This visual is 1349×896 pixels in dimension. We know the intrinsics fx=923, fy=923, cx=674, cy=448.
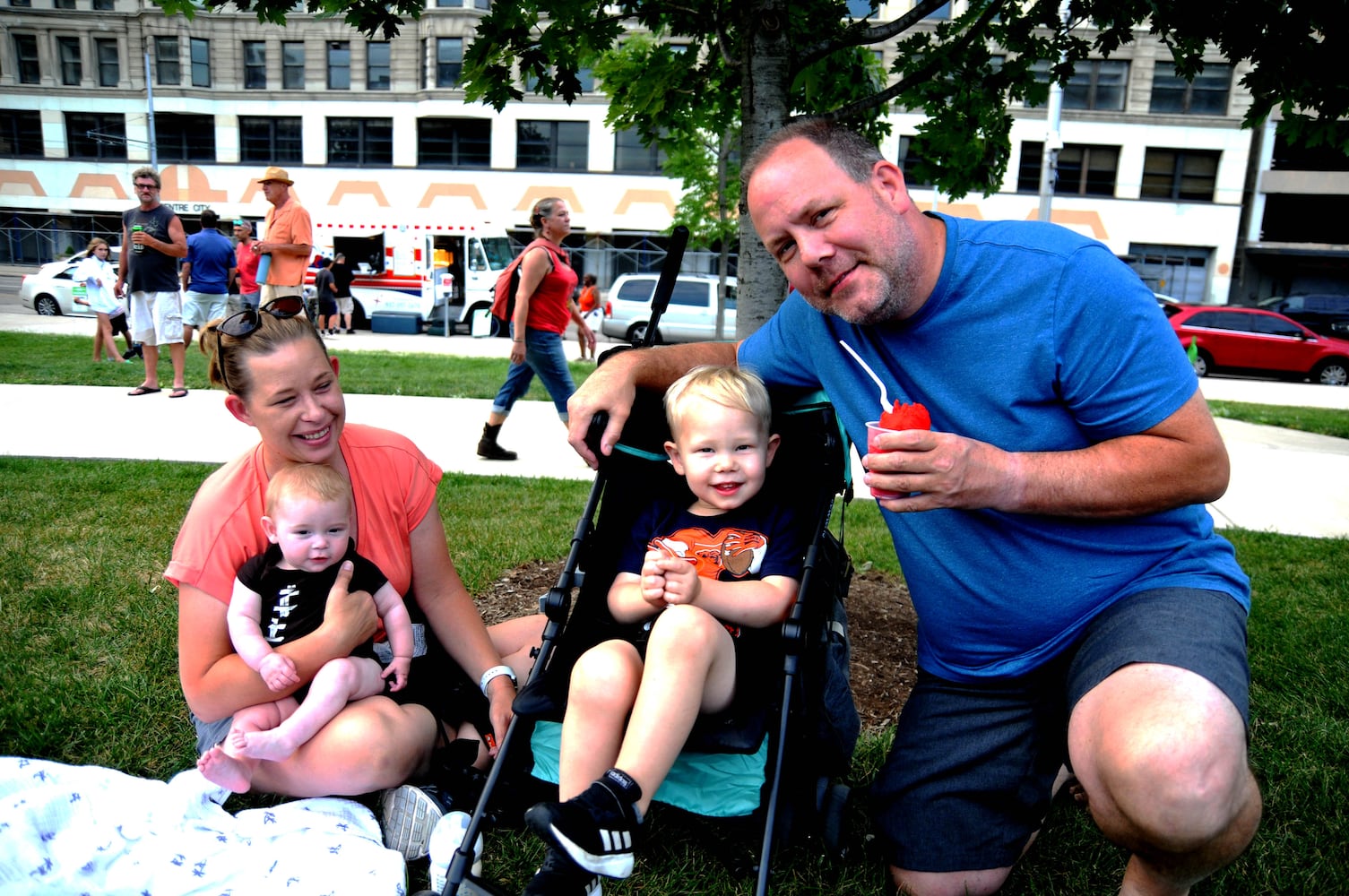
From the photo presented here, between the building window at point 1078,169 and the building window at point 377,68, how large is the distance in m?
24.3

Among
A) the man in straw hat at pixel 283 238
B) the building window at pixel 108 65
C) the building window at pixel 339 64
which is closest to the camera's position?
the man in straw hat at pixel 283 238

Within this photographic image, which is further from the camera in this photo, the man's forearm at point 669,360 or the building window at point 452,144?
the building window at point 452,144

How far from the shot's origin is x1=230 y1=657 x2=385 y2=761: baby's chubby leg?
A: 7.61ft

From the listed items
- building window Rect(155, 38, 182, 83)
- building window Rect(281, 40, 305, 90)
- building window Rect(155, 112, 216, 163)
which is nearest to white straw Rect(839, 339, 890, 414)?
building window Rect(281, 40, 305, 90)

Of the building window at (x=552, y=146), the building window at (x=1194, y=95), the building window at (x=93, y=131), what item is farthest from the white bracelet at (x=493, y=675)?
the building window at (x=93, y=131)

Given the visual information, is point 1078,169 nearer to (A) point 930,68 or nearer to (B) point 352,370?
(B) point 352,370

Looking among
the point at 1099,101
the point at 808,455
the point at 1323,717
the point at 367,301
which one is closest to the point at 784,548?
the point at 808,455

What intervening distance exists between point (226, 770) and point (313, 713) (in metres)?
0.26

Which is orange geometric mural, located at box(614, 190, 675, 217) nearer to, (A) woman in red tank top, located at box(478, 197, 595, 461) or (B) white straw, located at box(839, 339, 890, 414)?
(A) woman in red tank top, located at box(478, 197, 595, 461)

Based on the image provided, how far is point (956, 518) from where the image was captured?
2322 millimetres

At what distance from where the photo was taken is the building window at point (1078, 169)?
110ft

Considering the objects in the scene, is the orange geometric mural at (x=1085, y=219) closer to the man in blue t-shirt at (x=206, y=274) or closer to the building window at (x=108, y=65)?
the man in blue t-shirt at (x=206, y=274)

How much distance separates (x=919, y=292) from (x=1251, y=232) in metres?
38.6

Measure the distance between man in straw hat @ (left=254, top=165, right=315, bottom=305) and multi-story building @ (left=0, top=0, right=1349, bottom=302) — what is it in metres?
24.4
